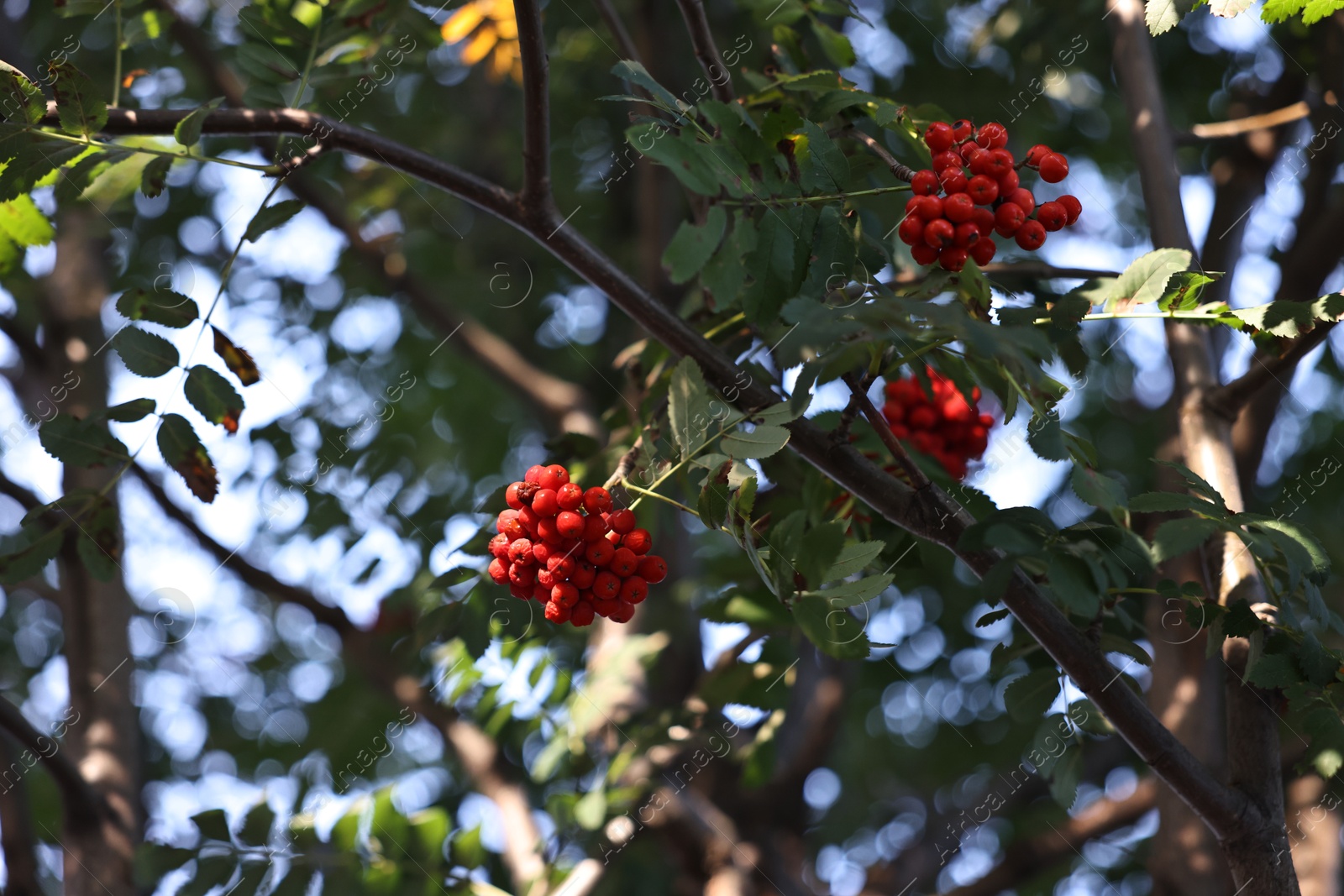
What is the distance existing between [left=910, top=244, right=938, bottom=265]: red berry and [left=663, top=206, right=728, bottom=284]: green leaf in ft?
1.05

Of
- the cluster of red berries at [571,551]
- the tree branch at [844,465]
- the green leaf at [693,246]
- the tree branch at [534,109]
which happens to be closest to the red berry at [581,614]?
the cluster of red berries at [571,551]

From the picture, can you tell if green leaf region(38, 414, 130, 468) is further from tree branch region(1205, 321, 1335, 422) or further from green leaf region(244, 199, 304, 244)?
tree branch region(1205, 321, 1335, 422)

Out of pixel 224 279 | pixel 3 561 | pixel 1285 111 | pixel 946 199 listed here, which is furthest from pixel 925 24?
pixel 3 561

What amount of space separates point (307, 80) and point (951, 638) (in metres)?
3.36

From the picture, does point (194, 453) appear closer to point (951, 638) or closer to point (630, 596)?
point (630, 596)

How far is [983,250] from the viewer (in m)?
1.65

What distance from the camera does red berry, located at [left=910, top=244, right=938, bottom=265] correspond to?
1.62m

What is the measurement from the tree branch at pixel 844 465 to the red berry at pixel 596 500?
316 millimetres

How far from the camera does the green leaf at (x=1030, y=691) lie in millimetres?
2014

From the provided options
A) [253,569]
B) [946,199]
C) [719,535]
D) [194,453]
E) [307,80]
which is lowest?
[719,535]

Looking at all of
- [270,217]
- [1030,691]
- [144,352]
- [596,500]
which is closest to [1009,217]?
[596,500]

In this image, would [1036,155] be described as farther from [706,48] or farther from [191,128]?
[191,128]

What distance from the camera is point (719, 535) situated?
5.10 metres

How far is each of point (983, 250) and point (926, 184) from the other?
15 cm
